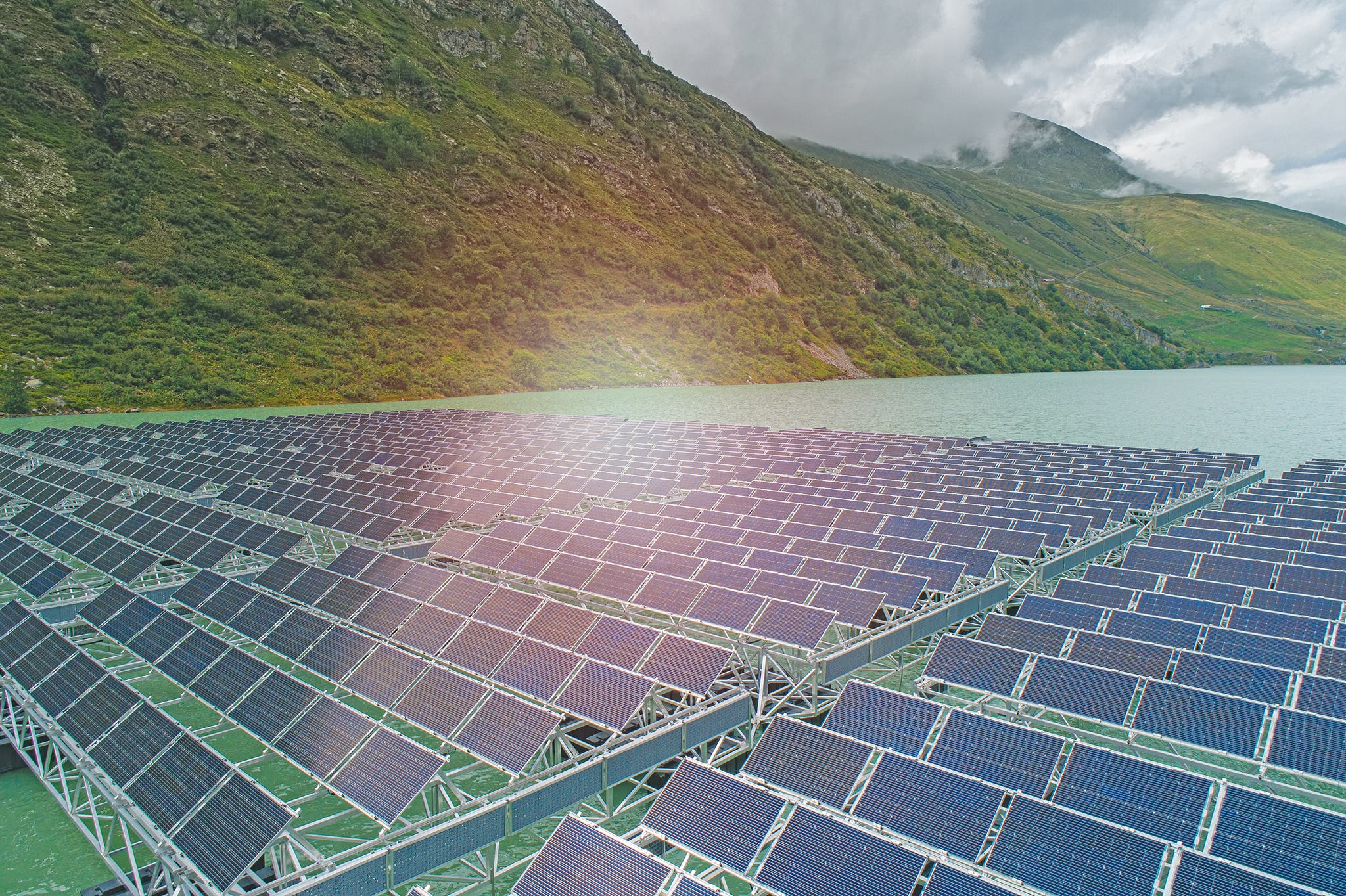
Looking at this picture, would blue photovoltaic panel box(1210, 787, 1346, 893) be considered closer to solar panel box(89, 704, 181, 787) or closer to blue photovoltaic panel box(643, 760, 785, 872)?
blue photovoltaic panel box(643, 760, 785, 872)

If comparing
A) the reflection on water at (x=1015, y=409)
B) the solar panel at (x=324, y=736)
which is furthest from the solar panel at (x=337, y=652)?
the reflection on water at (x=1015, y=409)

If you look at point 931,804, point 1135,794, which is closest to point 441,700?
point 931,804

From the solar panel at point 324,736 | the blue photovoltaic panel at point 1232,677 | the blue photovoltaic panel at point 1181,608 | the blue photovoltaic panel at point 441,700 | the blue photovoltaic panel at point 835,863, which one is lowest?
the solar panel at point 324,736

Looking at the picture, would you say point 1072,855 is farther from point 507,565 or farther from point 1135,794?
point 507,565

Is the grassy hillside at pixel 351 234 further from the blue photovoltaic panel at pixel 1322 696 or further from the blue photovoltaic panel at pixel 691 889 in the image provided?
the blue photovoltaic panel at pixel 1322 696

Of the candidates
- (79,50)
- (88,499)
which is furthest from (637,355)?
(88,499)

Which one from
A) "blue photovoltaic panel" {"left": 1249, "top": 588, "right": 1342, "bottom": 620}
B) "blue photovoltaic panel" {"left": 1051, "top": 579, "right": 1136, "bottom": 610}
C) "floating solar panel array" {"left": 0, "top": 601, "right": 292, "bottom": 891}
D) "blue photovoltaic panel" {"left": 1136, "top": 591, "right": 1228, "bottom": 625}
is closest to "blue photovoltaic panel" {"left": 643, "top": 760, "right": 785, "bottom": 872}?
"floating solar panel array" {"left": 0, "top": 601, "right": 292, "bottom": 891}

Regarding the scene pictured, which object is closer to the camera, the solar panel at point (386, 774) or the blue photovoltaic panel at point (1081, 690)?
the solar panel at point (386, 774)
